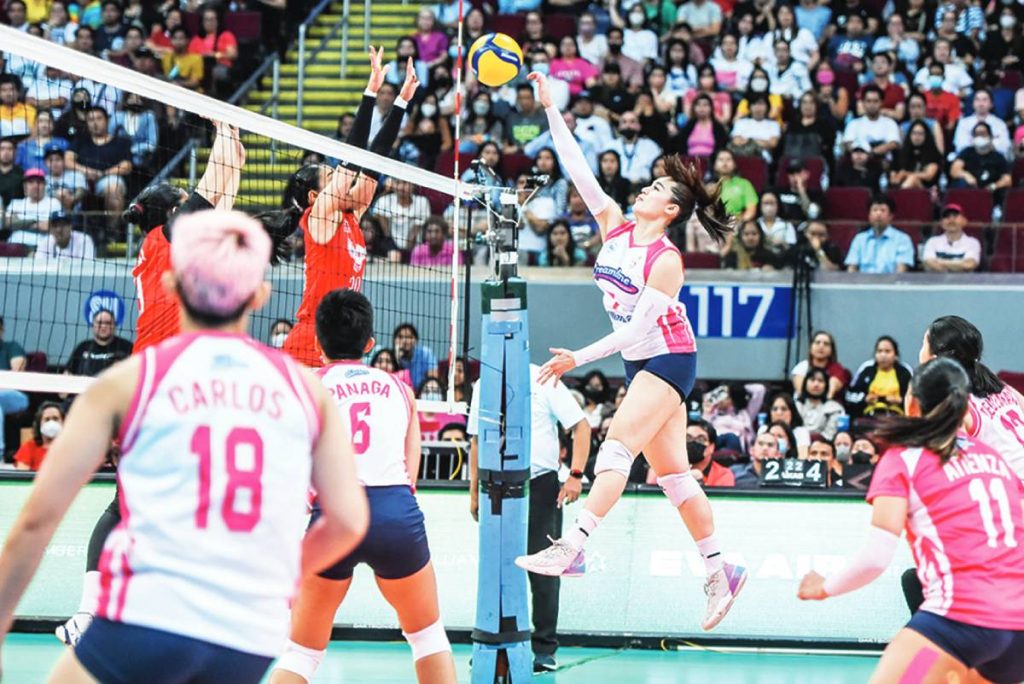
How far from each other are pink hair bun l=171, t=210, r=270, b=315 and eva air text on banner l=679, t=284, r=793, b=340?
1116 centimetres

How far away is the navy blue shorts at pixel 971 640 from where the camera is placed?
4840 millimetres

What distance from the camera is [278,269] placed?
14.9 m

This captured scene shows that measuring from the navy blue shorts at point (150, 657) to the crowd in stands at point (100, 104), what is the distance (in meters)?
9.81

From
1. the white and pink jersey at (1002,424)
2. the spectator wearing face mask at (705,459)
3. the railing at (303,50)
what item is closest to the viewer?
the white and pink jersey at (1002,424)

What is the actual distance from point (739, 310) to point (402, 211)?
3.81 meters

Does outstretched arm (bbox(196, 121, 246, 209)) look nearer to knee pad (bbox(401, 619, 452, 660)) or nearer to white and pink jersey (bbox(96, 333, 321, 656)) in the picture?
knee pad (bbox(401, 619, 452, 660))

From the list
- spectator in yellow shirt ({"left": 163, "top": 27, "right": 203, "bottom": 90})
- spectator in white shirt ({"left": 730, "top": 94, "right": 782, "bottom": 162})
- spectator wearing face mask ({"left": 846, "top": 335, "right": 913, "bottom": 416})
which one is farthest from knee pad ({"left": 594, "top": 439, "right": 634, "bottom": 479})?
spectator in yellow shirt ({"left": 163, "top": 27, "right": 203, "bottom": 90})

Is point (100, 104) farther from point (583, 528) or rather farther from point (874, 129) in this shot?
point (583, 528)

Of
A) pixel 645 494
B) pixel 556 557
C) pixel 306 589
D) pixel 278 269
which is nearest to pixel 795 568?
pixel 645 494

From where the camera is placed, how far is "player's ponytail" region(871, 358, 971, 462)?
495 cm

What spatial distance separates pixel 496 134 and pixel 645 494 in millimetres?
7291

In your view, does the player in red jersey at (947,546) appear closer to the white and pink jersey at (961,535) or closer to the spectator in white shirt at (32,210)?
the white and pink jersey at (961,535)

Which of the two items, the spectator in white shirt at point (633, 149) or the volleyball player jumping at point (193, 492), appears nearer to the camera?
the volleyball player jumping at point (193, 492)

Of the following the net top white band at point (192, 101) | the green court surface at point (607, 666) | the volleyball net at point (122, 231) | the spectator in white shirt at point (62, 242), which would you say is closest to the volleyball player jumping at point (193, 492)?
the net top white band at point (192, 101)
